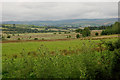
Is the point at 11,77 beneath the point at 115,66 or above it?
beneath

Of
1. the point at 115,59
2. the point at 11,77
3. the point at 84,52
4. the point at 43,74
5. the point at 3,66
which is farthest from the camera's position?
the point at 3,66

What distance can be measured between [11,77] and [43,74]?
194cm

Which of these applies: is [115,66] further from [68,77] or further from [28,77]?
[28,77]

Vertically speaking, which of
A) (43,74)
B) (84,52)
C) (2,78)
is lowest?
(2,78)

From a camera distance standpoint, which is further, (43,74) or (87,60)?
(87,60)

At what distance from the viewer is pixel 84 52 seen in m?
8.19

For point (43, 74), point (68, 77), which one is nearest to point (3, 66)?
point (43, 74)

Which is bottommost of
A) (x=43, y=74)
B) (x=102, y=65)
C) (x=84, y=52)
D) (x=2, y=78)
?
(x=2, y=78)

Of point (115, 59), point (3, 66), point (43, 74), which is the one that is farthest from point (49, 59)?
point (3, 66)

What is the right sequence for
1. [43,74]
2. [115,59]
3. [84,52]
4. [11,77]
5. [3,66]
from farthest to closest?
[3,66]
[84,52]
[11,77]
[43,74]
[115,59]

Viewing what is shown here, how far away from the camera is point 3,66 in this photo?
30.0 feet

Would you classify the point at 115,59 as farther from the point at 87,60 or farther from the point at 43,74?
the point at 43,74

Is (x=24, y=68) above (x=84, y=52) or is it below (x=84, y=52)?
below

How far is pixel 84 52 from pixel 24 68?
3700 millimetres
